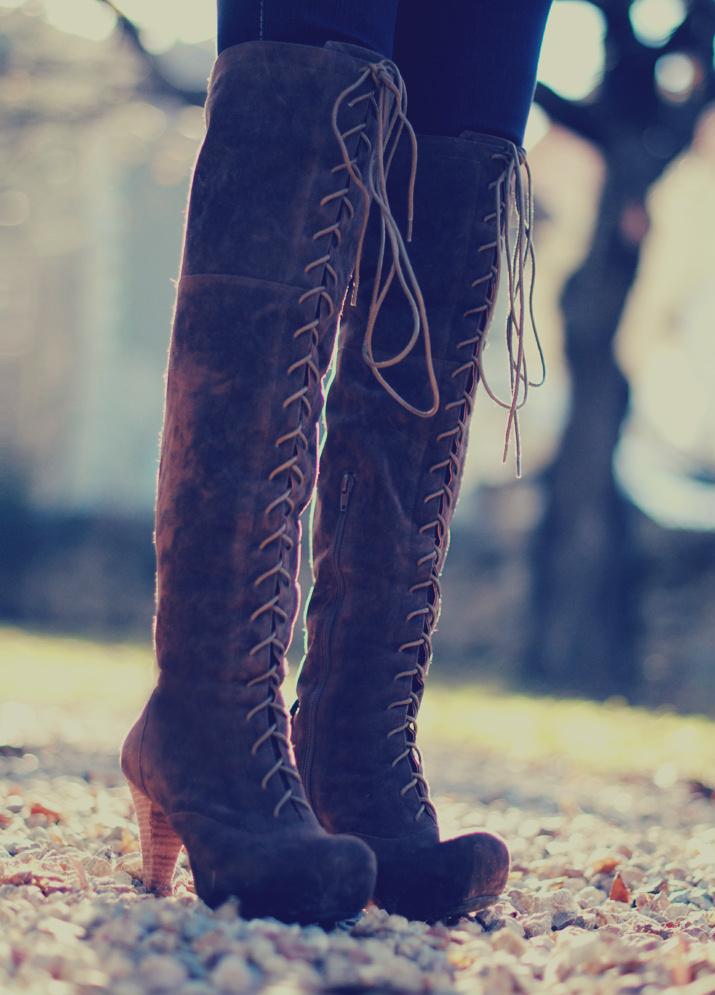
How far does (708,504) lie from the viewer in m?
9.98

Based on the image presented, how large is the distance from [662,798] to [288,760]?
262 centimetres

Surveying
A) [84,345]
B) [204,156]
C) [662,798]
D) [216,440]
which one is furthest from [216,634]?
[84,345]

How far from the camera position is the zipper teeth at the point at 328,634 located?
6.17 ft

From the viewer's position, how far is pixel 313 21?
1.67 metres

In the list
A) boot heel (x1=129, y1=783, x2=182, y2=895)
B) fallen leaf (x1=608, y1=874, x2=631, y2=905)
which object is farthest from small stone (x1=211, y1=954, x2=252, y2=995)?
fallen leaf (x1=608, y1=874, x2=631, y2=905)

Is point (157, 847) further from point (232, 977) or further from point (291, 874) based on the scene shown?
point (232, 977)

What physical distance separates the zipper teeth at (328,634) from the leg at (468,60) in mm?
515

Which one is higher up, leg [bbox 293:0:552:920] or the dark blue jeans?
the dark blue jeans

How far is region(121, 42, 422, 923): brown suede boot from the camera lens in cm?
166

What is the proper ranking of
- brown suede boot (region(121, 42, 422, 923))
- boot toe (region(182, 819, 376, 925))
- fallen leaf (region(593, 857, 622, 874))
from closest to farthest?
boot toe (region(182, 819, 376, 925))
brown suede boot (region(121, 42, 422, 923))
fallen leaf (region(593, 857, 622, 874))

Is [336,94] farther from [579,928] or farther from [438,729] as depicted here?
[438,729]

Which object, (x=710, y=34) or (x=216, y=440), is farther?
(x=710, y=34)

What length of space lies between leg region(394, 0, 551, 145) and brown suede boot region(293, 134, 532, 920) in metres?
0.04

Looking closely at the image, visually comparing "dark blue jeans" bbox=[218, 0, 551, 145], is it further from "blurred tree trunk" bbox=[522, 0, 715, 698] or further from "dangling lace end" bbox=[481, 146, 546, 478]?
"blurred tree trunk" bbox=[522, 0, 715, 698]
